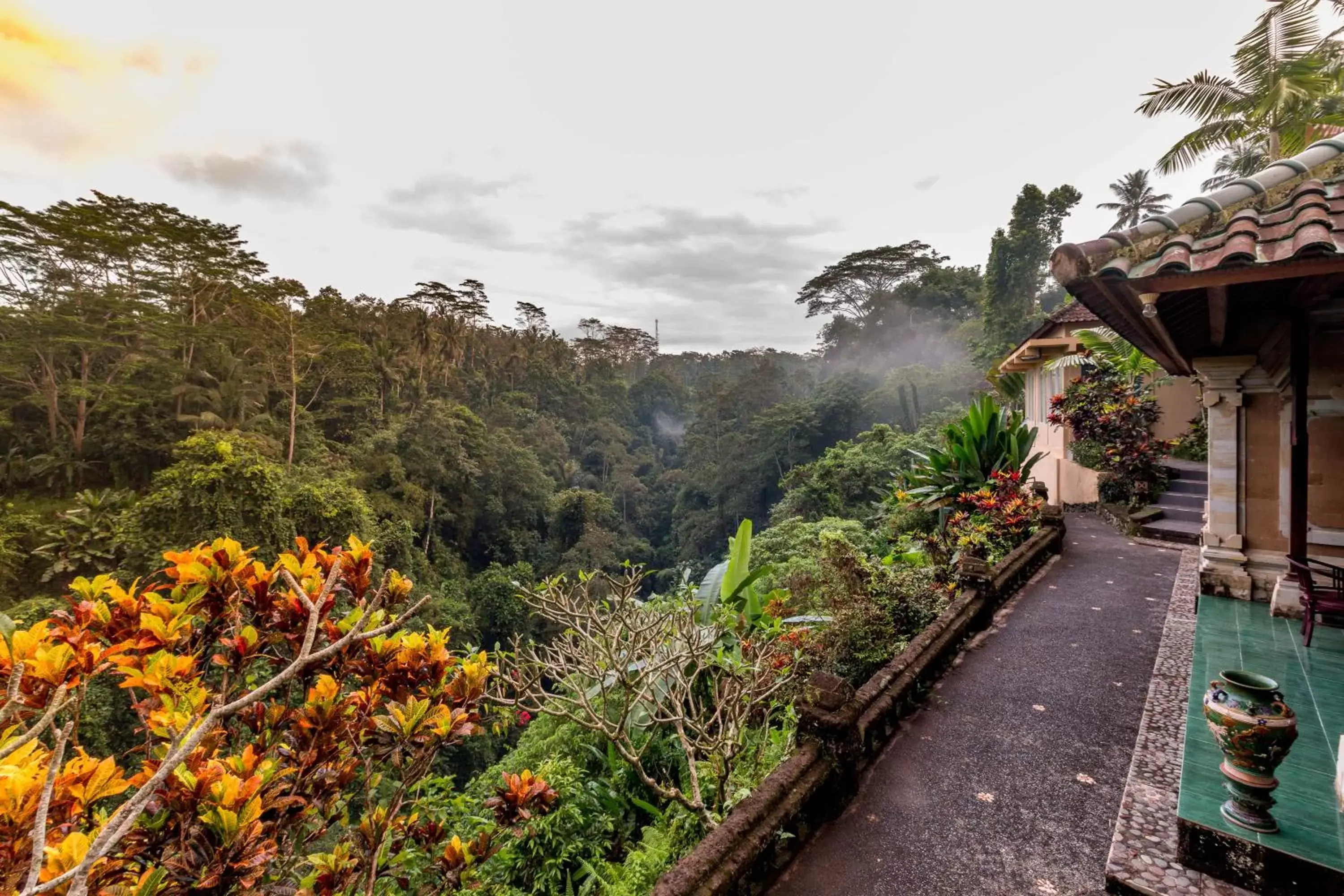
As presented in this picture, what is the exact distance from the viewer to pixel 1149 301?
7.48 feet

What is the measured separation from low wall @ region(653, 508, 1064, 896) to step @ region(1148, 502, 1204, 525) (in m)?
7.24

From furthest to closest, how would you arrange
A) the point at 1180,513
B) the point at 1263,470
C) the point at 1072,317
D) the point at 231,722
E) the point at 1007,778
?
the point at 1072,317 < the point at 1180,513 < the point at 1263,470 < the point at 1007,778 < the point at 231,722

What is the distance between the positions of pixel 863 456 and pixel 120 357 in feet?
79.2

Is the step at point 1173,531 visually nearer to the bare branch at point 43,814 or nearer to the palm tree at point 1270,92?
the palm tree at point 1270,92

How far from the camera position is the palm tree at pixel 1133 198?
28.2 metres

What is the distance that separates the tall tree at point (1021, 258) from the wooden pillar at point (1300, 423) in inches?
931

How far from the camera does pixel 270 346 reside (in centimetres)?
1822

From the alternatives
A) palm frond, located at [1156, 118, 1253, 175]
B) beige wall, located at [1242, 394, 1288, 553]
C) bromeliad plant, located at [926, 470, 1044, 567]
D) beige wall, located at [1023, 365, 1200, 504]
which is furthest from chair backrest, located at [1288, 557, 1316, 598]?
beige wall, located at [1023, 365, 1200, 504]

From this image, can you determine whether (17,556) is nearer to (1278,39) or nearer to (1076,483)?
(1076,483)

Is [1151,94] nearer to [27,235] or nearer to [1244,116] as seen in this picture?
[1244,116]

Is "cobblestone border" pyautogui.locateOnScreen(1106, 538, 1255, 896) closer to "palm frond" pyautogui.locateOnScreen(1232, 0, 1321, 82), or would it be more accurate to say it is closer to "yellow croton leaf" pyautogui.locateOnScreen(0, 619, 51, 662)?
"yellow croton leaf" pyautogui.locateOnScreen(0, 619, 51, 662)

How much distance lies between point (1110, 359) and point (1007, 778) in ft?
35.2

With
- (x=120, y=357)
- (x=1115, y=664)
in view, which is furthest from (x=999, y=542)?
(x=120, y=357)

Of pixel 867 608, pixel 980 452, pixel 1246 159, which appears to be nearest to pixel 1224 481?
pixel 867 608
